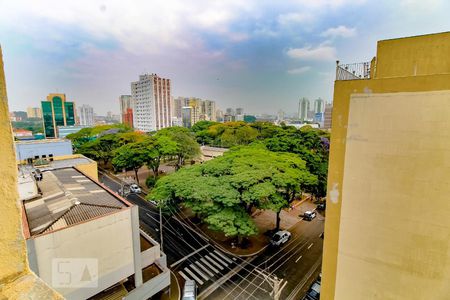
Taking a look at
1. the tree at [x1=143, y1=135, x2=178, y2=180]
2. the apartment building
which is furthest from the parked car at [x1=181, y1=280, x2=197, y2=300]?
the tree at [x1=143, y1=135, x2=178, y2=180]

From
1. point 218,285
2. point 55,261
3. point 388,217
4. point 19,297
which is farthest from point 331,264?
point 55,261

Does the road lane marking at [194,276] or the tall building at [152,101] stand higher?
the tall building at [152,101]

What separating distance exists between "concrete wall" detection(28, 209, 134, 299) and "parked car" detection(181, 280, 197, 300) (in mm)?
3136

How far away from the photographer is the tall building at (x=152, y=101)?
227 feet

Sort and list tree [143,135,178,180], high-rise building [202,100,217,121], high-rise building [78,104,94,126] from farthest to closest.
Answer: high-rise building [78,104,94,126] → high-rise building [202,100,217,121] → tree [143,135,178,180]

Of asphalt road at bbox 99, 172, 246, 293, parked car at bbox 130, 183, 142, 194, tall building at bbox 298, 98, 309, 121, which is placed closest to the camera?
asphalt road at bbox 99, 172, 246, 293

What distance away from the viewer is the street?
1139 centimetres

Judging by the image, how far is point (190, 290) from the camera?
35.4 ft

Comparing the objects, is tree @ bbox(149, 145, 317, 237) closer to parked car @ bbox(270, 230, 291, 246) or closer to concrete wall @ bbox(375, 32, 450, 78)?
parked car @ bbox(270, 230, 291, 246)

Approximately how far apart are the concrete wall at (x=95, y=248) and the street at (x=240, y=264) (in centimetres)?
460

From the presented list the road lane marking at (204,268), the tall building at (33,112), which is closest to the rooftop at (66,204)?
the road lane marking at (204,268)

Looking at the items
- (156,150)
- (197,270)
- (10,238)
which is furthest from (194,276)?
(156,150)

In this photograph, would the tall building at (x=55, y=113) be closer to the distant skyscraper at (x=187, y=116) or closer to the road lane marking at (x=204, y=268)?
the distant skyscraper at (x=187, y=116)

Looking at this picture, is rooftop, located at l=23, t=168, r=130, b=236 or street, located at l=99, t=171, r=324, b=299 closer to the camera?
rooftop, located at l=23, t=168, r=130, b=236
